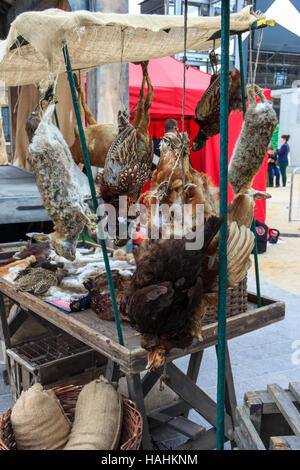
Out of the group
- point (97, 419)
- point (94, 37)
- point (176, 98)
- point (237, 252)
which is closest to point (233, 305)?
point (237, 252)

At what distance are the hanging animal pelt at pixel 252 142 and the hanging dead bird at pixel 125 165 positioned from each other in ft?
1.45

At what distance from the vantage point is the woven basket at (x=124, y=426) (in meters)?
1.67

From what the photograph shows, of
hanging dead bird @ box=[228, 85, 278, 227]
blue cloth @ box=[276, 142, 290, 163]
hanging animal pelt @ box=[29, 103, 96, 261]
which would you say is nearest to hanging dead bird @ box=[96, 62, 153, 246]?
hanging animal pelt @ box=[29, 103, 96, 261]

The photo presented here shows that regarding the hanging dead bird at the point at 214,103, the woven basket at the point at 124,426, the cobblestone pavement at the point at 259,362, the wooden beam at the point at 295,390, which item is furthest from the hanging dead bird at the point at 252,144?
the cobblestone pavement at the point at 259,362

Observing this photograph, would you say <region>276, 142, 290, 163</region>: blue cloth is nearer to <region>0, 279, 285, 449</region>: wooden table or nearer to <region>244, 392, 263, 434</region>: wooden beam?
<region>0, 279, 285, 449</region>: wooden table

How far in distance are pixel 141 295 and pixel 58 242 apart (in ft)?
2.96

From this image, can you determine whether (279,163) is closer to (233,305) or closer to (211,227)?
(233,305)

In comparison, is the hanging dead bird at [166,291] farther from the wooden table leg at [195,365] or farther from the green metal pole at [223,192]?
the wooden table leg at [195,365]

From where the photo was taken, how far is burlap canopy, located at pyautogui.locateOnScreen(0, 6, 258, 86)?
151 cm

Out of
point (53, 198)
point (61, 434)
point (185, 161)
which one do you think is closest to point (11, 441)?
point (61, 434)

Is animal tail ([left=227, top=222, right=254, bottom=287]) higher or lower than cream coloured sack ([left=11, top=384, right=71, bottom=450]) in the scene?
higher

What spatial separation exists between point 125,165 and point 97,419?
3.70ft

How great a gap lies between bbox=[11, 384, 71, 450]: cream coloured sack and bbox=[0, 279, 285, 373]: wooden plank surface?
0.99ft

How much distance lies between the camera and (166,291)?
126cm
